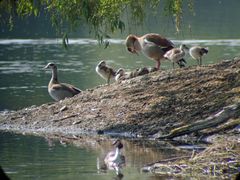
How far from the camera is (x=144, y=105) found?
64.6 feet

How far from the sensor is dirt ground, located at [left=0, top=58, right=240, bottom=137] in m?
18.8

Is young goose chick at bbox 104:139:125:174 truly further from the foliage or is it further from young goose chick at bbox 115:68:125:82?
young goose chick at bbox 115:68:125:82

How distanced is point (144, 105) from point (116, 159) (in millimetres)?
4637

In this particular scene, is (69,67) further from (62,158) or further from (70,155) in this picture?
(62,158)

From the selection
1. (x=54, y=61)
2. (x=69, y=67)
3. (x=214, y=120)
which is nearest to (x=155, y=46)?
(x=214, y=120)

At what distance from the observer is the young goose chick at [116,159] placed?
15.0 meters

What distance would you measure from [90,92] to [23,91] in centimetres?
854

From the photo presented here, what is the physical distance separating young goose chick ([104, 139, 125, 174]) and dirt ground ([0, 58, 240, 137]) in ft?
9.40

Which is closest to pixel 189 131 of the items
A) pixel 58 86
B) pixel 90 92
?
pixel 90 92

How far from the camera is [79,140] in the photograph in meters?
18.3

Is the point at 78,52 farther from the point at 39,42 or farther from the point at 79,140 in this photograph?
the point at 79,140

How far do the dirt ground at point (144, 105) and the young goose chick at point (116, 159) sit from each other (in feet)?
9.40

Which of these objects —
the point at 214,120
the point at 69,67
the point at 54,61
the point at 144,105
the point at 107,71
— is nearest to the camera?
the point at 214,120

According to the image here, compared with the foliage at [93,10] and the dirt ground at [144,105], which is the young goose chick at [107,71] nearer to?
the dirt ground at [144,105]
